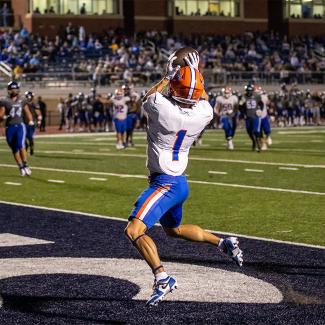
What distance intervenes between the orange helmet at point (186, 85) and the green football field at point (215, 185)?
9.53ft

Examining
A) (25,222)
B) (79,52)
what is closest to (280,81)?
(79,52)

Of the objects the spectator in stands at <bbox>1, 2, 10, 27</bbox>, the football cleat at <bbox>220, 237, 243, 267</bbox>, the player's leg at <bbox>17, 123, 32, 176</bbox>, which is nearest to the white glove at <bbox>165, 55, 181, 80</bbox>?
the football cleat at <bbox>220, 237, 243, 267</bbox>

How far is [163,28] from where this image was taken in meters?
52.8

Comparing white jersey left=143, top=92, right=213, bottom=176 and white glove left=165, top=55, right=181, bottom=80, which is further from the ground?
white glove left=165, top=55, right=181, bottom=80

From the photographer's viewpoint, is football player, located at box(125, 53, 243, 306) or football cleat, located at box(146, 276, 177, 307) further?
football player, located at box(125, 53, 243, 306)

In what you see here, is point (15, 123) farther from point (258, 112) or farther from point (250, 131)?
point (258, 112)

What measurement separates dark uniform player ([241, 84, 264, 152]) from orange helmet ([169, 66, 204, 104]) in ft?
52.0

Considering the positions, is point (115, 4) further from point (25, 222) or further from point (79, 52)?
point (25, 222)

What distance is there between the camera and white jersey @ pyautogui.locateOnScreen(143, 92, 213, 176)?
638 cm

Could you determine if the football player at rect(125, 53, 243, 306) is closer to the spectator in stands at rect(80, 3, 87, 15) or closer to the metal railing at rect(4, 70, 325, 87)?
the metal railing at rect(4, 70, 325, 87)

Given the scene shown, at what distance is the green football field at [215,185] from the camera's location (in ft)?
34.1

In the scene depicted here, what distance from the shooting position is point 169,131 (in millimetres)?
6410

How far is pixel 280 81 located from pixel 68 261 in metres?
37.5

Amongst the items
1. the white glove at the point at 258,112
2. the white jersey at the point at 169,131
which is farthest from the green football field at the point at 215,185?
the white jersey at the point at 169,131
